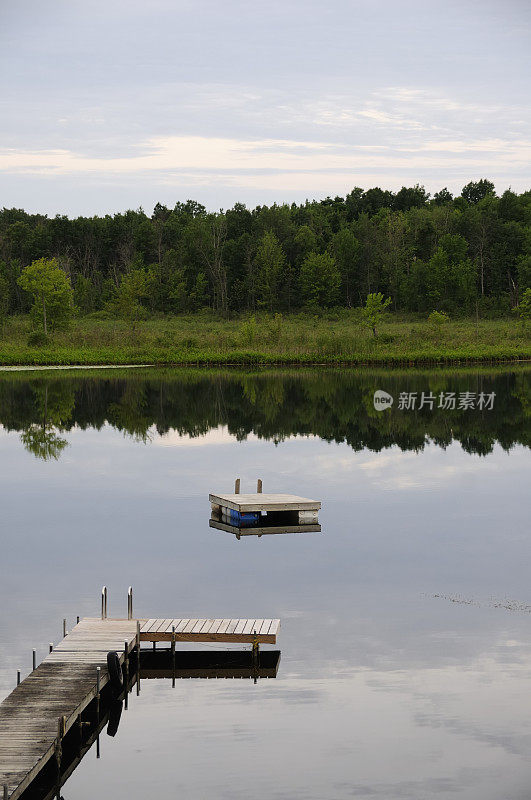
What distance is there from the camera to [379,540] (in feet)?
76.9

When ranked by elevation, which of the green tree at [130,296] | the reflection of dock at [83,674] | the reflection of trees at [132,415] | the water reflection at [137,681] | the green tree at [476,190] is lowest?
the reflection of trees at [132,415]

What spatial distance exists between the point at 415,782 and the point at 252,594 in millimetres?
7678

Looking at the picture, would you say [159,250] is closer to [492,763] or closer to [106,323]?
[106,323]

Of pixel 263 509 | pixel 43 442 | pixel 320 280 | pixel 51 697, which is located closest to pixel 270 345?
pixel 320 280

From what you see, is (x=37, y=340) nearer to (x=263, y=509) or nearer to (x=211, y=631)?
(x=263, y=509)

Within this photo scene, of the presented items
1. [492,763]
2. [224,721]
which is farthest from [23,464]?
[492,763]

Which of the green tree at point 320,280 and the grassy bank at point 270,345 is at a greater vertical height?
the green tree at point 320,280

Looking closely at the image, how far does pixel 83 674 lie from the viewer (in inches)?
533

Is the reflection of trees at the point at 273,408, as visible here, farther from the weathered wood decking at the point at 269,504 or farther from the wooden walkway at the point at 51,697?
the wooden walkway at the point at 51,697

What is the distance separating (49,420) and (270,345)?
3571 centimetres

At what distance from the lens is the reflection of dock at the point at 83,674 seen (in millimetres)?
11203

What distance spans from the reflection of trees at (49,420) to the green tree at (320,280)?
51813mm

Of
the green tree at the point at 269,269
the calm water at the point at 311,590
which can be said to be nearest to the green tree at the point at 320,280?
the green tree at the point at 269,269

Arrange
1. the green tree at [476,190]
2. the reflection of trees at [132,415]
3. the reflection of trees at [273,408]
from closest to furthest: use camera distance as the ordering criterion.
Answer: the reflection of trees at [273,408], the reflection of trees at [132,415], the green tree at [476,190]
